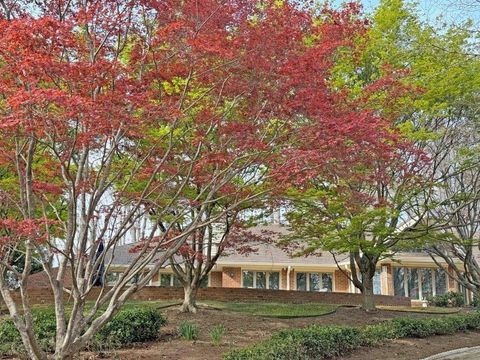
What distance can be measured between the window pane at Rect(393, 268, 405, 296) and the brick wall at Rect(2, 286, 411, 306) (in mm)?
4996

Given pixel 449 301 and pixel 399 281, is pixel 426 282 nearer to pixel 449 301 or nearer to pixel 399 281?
pixel 399 281

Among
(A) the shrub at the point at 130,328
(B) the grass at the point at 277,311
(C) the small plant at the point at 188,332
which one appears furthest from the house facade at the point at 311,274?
(A) the shrub at the point at 130,328

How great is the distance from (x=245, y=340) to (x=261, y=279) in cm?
1600

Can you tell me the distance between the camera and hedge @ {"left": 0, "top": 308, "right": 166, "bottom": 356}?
8523mm

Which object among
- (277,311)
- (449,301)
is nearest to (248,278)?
(449,301)

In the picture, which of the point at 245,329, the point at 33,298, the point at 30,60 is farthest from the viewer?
the point at 33,298

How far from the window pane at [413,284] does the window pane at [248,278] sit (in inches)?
353

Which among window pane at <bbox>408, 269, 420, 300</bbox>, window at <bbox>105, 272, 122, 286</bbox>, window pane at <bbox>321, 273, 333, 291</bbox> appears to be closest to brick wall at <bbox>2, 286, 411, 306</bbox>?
window at <bbox>105, 272, 122, 286</bbox>

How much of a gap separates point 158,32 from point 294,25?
7.30 ft

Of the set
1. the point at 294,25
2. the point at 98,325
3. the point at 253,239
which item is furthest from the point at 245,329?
Result: the point at 294,25

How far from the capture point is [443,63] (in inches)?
480

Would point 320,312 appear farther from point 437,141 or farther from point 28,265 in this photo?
point 28,265

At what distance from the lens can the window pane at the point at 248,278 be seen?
2584 centimetres

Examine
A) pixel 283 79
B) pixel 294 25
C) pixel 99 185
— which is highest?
→ pixel 294 25
